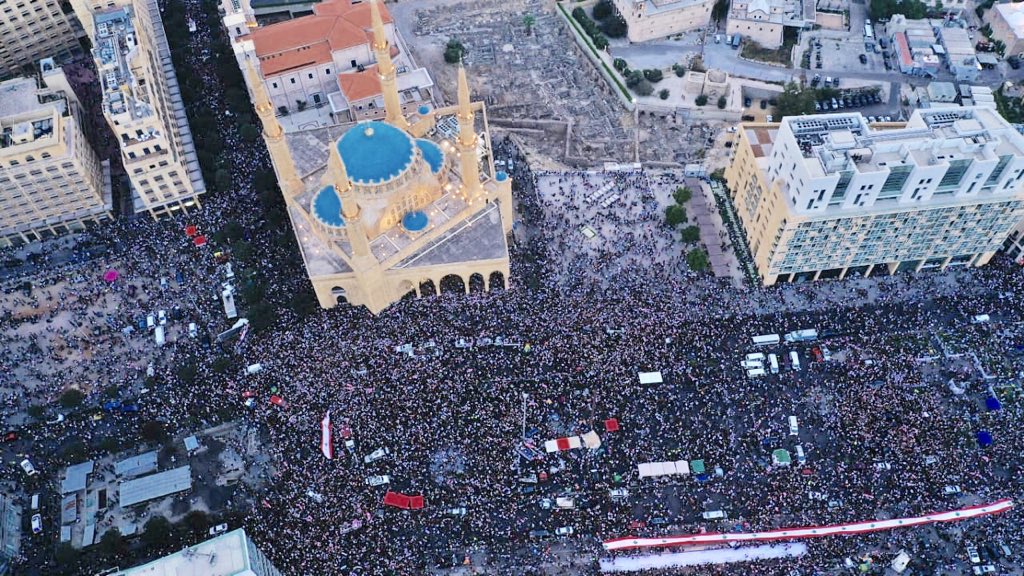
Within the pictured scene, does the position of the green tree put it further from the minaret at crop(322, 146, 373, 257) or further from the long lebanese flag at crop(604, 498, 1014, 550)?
the long lebanese flag at crop(604, 498, 1014, 550)

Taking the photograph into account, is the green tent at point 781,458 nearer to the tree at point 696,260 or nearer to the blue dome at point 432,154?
the tree at point 696,260

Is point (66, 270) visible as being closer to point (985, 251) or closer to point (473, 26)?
point (473, 26)

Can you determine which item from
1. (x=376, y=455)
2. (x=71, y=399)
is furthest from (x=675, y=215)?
(x=71, y=399)

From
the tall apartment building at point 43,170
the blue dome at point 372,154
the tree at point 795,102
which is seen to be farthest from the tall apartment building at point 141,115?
the tree at point 795,102

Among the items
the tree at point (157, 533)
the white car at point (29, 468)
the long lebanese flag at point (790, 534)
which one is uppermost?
the white car at point (29, 468)

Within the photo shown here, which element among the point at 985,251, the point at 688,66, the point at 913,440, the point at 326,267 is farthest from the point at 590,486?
the point at 688,66

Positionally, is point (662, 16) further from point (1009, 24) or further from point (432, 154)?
point (1009, 24)
